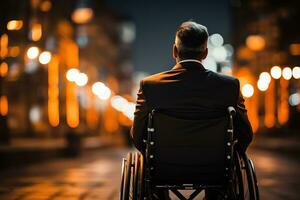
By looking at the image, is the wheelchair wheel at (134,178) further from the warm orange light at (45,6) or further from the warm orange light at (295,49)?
the warm orange light at (295,49)

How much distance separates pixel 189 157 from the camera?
14.3 feet

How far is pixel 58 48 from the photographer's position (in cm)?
5059

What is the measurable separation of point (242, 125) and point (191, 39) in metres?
0.67

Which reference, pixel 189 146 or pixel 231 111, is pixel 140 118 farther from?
pixel 231 111

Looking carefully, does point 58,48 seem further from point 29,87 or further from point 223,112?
point 223,112

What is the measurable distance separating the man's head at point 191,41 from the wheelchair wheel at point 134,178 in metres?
0.76

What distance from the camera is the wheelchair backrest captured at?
4324mm

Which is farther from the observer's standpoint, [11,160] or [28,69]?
[28,69]

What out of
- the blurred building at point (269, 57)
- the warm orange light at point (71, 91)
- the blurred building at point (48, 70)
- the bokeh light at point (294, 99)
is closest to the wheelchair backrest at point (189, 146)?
the blurred building at point (48, 70)

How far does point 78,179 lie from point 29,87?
96.7 ft

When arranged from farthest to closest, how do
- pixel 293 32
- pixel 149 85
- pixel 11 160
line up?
pixel 293 32 < pixel 11 160 < pixel 149 85

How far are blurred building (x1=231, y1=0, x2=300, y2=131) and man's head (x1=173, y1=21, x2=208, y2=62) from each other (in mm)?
32365

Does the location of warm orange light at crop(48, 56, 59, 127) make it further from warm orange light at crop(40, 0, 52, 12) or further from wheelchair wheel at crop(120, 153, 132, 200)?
wheelchair wheel at crop(120, 153, 132, 200)

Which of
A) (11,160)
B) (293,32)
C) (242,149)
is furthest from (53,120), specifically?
(242,149)
